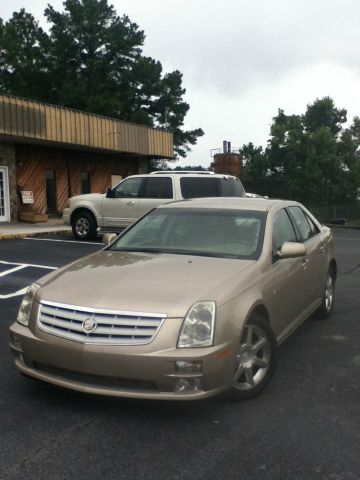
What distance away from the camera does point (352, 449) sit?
130 inches

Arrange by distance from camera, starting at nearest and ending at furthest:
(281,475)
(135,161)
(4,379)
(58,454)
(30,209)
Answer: (281,475), (58,454), (4,379), (30,209), (135,161)

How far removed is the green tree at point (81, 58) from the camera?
154ft

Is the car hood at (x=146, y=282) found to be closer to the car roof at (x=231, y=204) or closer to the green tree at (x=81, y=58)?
Answer: the car roof at (x=231, y=204)

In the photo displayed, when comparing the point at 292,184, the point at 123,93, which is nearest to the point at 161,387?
the point at 123,93

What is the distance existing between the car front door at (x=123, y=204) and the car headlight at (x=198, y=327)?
34.3 ft

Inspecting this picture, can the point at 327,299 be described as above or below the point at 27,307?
below

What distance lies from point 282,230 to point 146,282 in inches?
73.5

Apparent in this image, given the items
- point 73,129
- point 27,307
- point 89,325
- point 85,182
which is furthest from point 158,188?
point 85,182

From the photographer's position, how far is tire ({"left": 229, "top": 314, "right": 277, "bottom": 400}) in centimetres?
397

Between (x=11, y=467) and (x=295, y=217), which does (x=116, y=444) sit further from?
(x=295, y=217)

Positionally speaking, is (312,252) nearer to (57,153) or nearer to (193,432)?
(193,432)

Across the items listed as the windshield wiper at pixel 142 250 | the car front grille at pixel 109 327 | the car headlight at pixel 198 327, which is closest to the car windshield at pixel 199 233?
the windshield wiper at pixel 142 250

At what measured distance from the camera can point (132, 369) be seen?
3482 mm

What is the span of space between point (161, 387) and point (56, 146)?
19.5 metres
